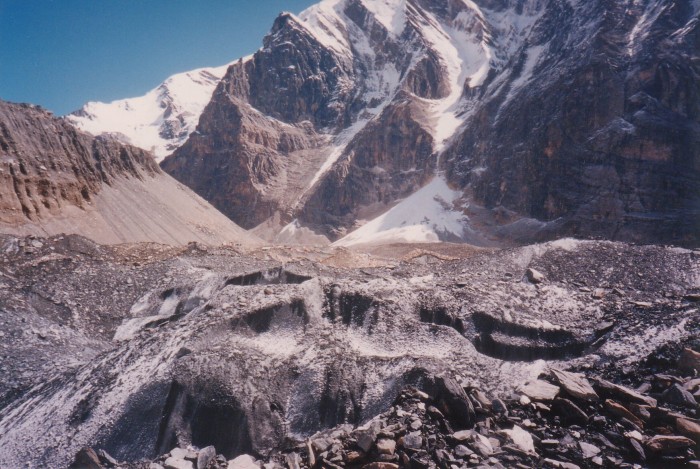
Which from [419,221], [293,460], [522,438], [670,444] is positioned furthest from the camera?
[419,221]

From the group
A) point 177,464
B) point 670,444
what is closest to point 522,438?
point 670,444

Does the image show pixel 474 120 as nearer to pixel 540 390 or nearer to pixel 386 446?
pixel 540 390

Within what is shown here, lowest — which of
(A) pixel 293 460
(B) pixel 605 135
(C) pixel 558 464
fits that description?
(A) pixel 293 460

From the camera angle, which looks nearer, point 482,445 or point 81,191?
point 482,445

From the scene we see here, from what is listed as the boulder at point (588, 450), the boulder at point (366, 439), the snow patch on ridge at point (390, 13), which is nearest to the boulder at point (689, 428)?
the boulder at point (588, 450)

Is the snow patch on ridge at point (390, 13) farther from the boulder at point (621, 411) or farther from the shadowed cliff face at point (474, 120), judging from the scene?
the boulder at point (621, 411)

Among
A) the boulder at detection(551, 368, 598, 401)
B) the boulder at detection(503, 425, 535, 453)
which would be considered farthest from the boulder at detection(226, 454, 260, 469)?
the boulder at detection(551, 368, 598, 401)

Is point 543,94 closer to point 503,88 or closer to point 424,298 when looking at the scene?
point 503,88
